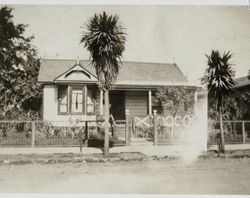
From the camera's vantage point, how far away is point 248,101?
18.2m

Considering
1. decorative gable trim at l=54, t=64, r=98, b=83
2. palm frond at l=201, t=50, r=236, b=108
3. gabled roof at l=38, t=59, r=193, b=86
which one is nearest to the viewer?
palm frond at l=201, t=50, r=236, b=108

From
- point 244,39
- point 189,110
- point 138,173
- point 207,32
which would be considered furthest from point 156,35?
point 189,110

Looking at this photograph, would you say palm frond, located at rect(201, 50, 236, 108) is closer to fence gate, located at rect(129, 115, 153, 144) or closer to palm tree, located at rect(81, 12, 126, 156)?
palm tree, located at rect(81, 12, 126, 156)

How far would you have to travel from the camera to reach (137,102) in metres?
23.3

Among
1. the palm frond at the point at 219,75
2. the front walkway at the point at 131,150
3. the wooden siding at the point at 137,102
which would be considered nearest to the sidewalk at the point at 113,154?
the front walkway at the point at 131,150

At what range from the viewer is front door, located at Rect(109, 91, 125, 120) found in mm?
23328

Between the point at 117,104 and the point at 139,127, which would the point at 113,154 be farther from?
the point at 117,104

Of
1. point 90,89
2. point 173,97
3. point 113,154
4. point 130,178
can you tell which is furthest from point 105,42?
point 173,97

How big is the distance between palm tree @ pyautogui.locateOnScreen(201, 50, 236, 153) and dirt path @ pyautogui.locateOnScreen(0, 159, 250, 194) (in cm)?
322

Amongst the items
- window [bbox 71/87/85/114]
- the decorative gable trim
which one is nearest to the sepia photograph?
window [bbox 71/87/85/114]

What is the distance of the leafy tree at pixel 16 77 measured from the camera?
19.2 meters

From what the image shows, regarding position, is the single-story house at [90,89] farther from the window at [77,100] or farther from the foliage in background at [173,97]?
the foliage in background at [173,97]

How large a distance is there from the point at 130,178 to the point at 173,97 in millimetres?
13067

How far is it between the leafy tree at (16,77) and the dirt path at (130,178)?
9.34 metres
